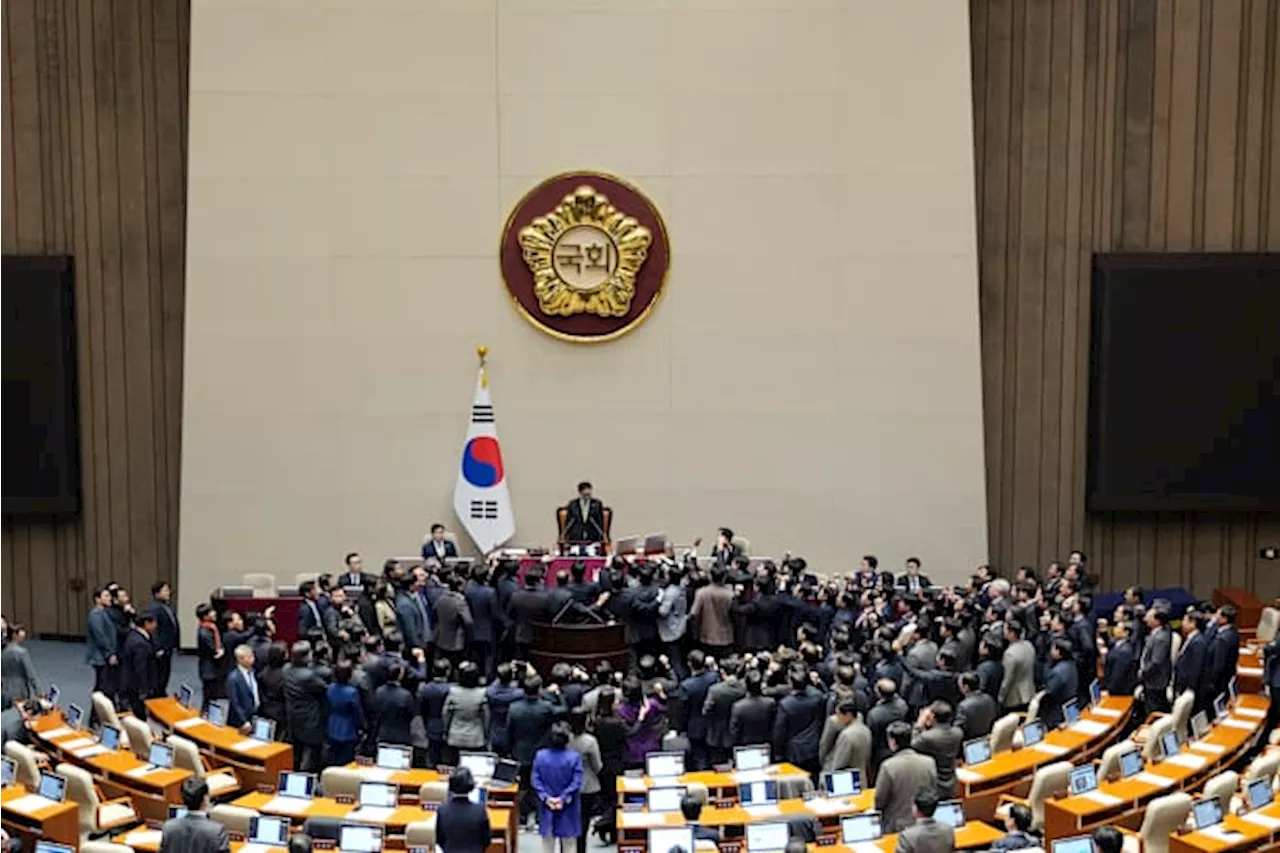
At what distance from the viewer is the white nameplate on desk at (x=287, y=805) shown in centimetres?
1141

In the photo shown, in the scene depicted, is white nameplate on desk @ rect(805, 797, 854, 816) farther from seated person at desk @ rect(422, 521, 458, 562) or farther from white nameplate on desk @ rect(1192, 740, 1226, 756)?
seated person at desk @ rect(422, 521, 458, 562)

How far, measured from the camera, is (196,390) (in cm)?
1955

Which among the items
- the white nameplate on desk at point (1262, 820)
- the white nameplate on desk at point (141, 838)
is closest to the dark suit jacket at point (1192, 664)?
the white nameplate on desk at point (1262, 820)

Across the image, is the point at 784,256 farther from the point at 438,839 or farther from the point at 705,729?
the point at 438,839

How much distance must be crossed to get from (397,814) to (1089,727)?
20.9 feet

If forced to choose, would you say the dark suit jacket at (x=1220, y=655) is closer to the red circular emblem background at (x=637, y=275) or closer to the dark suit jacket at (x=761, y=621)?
the dark suit jacket at (x=761, y=621)

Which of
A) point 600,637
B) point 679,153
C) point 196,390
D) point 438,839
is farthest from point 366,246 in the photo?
point 438,839

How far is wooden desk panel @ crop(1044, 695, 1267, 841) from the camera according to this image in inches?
441

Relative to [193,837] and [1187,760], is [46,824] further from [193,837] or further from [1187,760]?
[1187,760]

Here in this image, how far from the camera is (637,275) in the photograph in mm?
19750

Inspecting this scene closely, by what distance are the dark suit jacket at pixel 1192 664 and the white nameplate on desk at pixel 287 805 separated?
27.2ft

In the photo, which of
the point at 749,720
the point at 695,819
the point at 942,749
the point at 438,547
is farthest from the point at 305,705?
the point at 942,749

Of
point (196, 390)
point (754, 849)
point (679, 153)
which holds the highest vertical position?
point (679, 153)

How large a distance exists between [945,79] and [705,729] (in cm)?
1035
